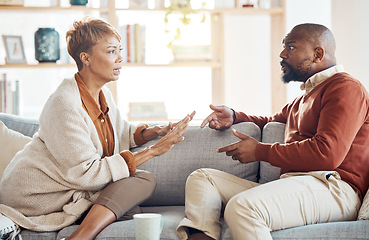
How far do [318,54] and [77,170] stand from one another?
1.16 meters

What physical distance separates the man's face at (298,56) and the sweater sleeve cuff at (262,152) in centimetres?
41

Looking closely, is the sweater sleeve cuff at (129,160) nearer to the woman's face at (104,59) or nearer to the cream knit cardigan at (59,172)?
the cream knit cardigan at (59,172)

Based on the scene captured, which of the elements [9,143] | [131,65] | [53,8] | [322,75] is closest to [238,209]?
[322,75]

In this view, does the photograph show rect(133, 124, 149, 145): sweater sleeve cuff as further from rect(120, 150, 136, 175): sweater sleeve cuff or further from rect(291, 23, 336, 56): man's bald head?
rect(291, 23, 336, 56): man's bald head

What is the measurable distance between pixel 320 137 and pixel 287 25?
210cm

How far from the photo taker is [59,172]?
222 centimetres

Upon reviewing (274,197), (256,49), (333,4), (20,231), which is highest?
(333,4)

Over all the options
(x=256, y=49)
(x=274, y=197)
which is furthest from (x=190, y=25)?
(x=274, y=197)

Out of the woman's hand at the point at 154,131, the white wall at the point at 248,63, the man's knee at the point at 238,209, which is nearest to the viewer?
the man's knee at the point at 238,209

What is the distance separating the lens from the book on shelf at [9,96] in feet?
12.7

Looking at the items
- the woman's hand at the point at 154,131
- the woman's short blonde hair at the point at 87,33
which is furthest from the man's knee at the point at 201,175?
the woman's short blonde hair at the point at 87,33

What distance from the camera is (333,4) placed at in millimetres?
4148

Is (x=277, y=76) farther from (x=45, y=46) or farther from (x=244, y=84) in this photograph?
(x=45, y=46)

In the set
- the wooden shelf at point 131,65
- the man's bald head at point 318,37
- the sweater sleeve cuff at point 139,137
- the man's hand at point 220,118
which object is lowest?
the sweater sleeve cuff at point 139,137
